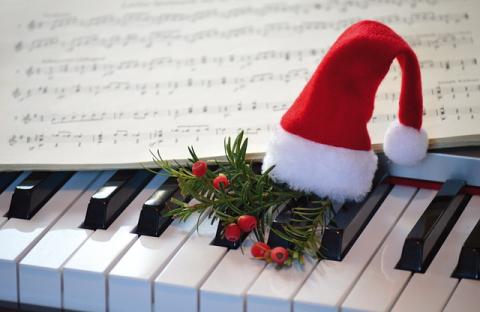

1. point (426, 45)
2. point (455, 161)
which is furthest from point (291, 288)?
point (426, 45)

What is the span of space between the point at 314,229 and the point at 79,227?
1.30 ft

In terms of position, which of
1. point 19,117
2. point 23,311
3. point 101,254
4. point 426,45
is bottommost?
point 23,311

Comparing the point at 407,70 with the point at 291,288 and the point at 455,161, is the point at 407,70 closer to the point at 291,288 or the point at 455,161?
the point at 455,161

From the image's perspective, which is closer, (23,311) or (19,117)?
(23,311)

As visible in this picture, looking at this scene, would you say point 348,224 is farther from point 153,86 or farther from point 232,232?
point 153,86

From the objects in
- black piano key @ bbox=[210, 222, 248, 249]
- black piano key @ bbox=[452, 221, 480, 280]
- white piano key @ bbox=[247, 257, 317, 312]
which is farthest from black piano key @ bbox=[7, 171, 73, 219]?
A: black piano key @ bbox=[452, 221, 480, 280]

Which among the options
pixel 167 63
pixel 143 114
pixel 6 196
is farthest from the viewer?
pixel 167 63

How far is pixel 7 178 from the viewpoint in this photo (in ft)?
5.67

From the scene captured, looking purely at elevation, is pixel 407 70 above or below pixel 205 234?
above

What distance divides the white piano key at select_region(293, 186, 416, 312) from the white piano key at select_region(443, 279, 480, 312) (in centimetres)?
14

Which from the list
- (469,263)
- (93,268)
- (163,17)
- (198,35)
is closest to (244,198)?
(93,268)

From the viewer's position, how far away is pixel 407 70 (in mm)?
1483

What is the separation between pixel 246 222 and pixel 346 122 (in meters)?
0.22

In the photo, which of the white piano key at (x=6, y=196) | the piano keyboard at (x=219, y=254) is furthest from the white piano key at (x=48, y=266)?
the white piano key at (x=6, y=196)
